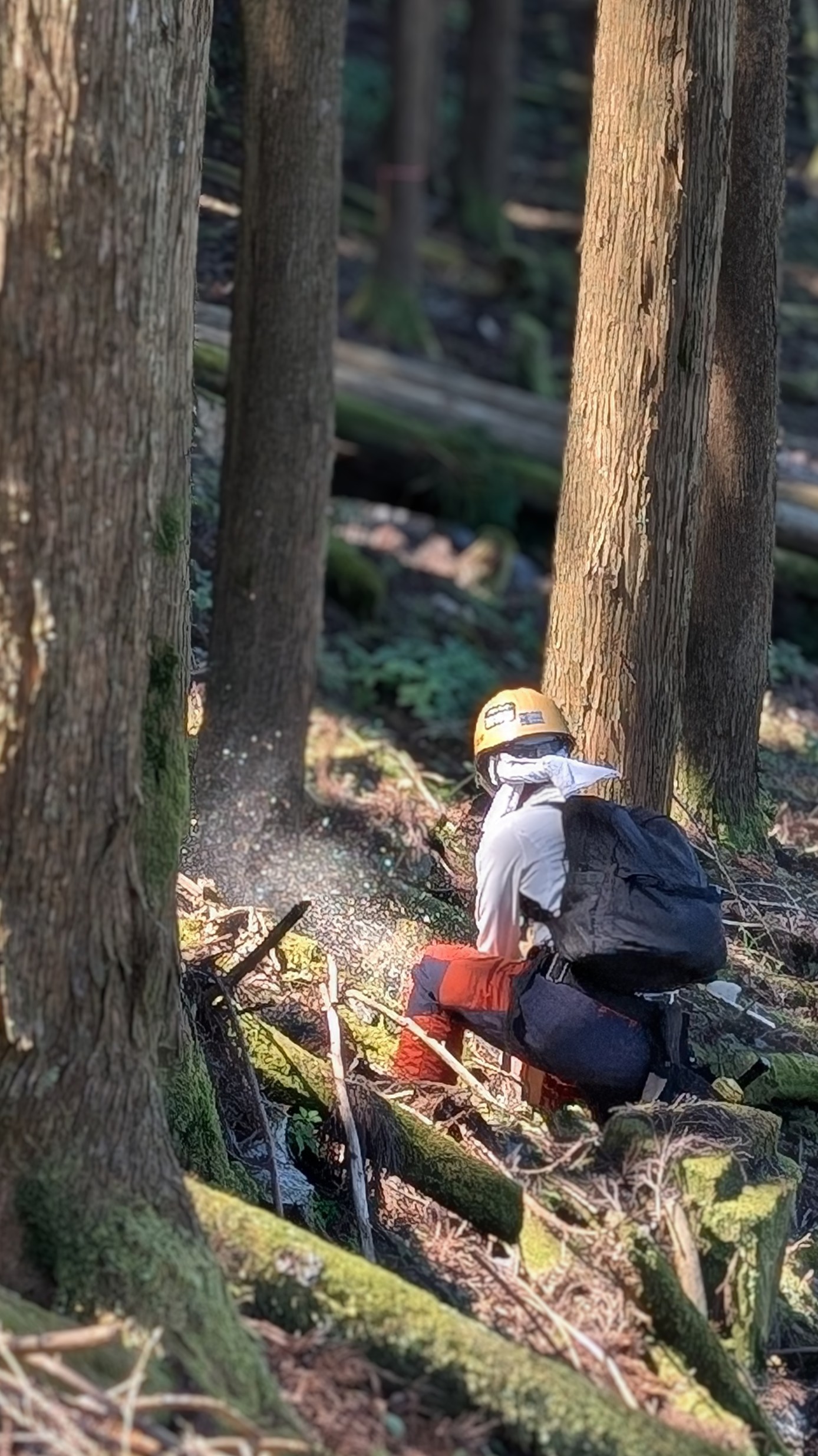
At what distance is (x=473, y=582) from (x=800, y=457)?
3133 mm

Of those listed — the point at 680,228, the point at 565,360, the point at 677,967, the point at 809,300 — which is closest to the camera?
the point at 677,967

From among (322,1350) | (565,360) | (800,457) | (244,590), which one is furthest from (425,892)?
(565,360)

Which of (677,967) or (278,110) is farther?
(278,110)

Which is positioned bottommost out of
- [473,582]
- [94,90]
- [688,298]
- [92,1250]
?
[473,582]

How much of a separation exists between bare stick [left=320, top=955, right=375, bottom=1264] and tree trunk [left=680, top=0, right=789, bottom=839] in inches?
105

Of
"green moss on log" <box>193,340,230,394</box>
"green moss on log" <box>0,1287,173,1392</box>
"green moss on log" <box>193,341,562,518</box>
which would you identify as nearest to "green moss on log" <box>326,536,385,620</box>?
"green moss on log" <box>193,341,562,518</box>

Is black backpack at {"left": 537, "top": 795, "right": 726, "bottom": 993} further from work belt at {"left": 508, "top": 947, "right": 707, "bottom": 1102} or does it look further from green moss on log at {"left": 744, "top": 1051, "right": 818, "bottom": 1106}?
Result: green moss on log at {"left": 744, "top": 1051, "right": 818, "bottom": 1106}

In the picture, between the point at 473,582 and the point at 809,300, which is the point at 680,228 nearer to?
the point at 473,582

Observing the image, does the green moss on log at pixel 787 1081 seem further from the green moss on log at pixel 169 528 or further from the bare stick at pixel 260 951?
the green moss on log at pixel 169 528

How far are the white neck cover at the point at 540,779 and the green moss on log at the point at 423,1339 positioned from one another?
175cm

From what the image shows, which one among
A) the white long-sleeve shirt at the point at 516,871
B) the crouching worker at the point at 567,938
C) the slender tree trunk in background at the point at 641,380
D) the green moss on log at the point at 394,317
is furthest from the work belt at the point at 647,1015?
the green moss on log at the point at 394,317

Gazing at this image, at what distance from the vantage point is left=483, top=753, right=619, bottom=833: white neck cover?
5277 mm

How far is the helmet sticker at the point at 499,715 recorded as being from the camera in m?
5.47

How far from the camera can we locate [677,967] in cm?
498
